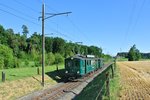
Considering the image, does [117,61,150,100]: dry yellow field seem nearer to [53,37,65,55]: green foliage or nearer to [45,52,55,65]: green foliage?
[45,52,55,65]: green foliage

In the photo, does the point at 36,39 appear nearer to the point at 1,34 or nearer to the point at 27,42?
the point at 27,42

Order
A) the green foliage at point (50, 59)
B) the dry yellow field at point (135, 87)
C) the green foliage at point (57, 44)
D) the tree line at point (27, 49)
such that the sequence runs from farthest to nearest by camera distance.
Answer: the green foliage at point (57, 44), the green foliage at point (50, 59), the tree line at point (27, 49), the dry yellow field at point (135, 87)

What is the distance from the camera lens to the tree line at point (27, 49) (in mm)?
55650

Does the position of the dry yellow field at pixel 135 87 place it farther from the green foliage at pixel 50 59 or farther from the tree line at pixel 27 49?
the green foliage at pixel 50 59

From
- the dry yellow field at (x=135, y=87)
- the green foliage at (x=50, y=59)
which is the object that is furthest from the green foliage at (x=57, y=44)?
the dry yellow field at (x=135, y=87)

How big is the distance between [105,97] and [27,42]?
373ft

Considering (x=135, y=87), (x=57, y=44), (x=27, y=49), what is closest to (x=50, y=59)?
(x=135, y=87)

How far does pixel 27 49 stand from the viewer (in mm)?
126438

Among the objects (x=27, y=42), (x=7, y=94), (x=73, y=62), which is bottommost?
(x=7, y=94)

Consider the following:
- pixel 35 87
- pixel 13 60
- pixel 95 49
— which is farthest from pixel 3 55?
pixel 95 49

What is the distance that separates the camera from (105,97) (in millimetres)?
17172

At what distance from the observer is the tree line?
55650 mm

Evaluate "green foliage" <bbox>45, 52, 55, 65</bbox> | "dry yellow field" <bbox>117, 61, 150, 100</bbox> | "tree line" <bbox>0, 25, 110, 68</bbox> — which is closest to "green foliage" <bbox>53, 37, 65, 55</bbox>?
"tree line" <bbox>0, 25, 110, 68</bbox>

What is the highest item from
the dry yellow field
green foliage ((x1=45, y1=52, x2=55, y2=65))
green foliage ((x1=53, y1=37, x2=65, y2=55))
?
green foliage ((x1=53, y1=37, x2=65, y2=55))
